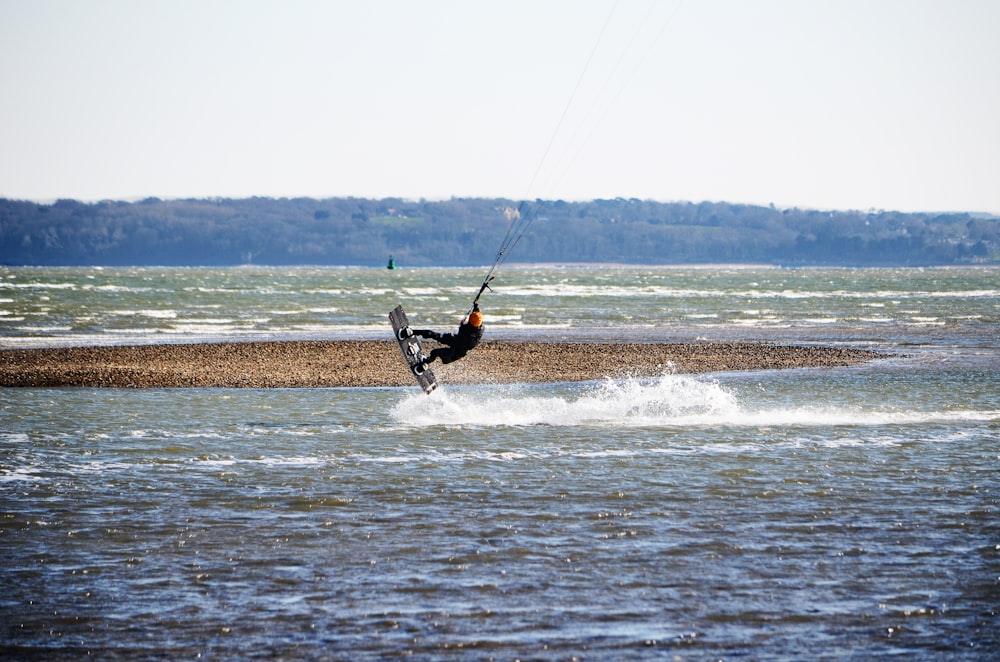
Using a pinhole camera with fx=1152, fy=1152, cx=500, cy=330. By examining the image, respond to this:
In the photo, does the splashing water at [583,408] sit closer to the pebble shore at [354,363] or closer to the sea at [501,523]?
the sea at [501,523]

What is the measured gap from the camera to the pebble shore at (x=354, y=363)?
29.7 metres

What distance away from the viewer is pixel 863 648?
30.9ft

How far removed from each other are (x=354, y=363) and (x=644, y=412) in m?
12.8

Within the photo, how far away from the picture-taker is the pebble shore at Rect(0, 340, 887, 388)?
29.7 metres

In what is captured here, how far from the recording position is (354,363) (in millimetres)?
34156

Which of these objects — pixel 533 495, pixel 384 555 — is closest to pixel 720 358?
pixel 533 495

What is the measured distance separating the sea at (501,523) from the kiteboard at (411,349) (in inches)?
29.4

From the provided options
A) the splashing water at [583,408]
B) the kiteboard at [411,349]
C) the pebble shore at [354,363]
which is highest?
the kiteboard at [411,349]

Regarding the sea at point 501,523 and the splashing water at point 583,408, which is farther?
the splashing water at point 583,408

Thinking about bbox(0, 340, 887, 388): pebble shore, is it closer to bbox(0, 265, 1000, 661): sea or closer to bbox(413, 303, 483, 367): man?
bbox(0, 265, 1000, 661): sea

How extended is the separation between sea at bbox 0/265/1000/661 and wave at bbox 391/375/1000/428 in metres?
0.11

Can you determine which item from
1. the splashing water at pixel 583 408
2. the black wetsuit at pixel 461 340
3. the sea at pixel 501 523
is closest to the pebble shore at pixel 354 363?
the sea at pixel 501 523

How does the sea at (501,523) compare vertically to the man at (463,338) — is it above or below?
below

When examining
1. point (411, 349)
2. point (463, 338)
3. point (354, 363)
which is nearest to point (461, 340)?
point (463, 338)
